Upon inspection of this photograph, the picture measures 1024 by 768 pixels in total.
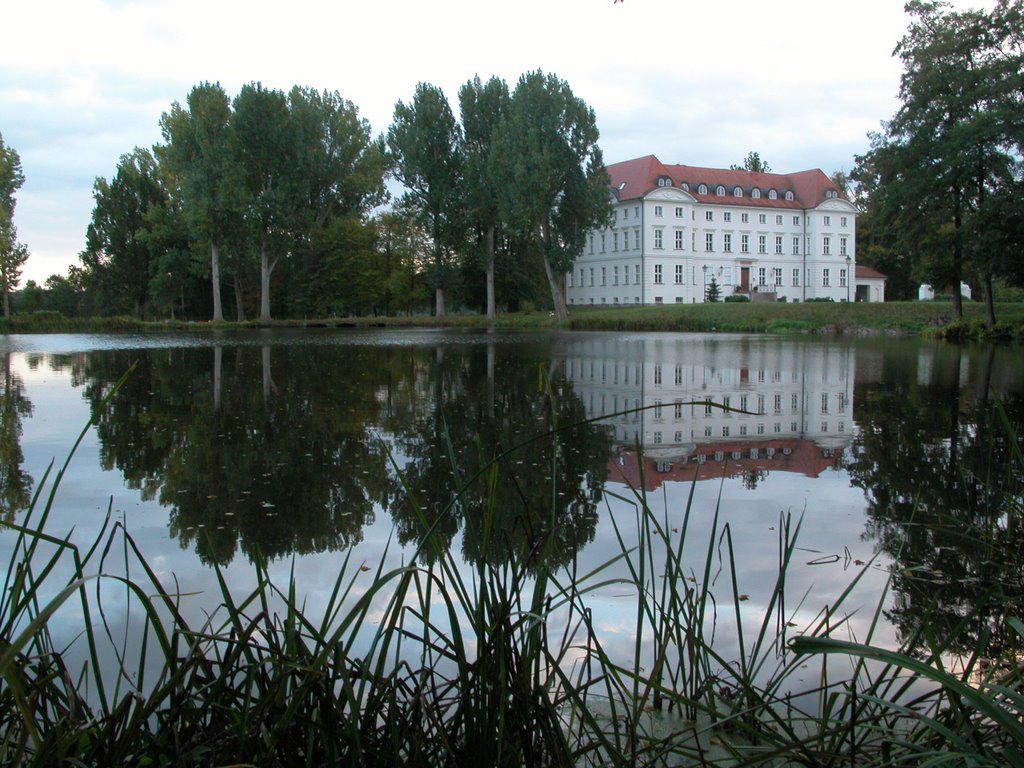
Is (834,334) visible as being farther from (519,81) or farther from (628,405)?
(628,405)

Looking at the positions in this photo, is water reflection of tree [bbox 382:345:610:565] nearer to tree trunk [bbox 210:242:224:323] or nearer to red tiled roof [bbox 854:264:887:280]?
tree trunk [bbox 210:242:224:323]

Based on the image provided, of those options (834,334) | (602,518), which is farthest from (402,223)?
(602,518)

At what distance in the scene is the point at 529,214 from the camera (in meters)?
47.5

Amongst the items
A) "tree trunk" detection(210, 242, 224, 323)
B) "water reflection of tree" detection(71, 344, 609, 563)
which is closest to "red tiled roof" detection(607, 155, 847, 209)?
"tree trunk" detection(210, 242, 224, 323)

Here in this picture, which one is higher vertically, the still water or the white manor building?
the white manor building

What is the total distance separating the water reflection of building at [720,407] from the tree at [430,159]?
32.8 meters

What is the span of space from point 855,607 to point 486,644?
2.19 m

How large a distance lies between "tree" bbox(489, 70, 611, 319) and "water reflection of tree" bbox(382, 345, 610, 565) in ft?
113

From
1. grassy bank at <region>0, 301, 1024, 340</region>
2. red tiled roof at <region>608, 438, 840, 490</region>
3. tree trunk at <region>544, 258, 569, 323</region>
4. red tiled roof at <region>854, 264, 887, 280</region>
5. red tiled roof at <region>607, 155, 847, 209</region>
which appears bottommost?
red tiled roof at <region>608, 438, 840, 490</region>

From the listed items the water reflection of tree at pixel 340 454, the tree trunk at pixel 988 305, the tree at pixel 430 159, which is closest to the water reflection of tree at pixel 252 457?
the water reflection of tree at pixel 340 454

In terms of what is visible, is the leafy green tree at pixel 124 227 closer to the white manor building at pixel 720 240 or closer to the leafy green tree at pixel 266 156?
the leafy green tree at pixel 266 156

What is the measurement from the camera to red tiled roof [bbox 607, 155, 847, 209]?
73.1 m

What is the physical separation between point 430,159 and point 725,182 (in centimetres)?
3396

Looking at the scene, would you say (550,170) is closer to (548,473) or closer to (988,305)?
(988,305)
